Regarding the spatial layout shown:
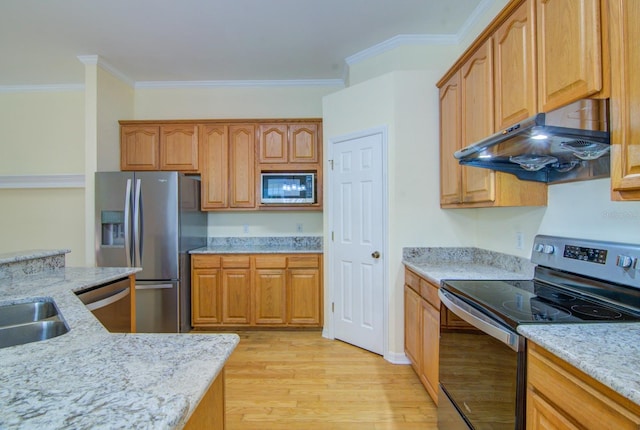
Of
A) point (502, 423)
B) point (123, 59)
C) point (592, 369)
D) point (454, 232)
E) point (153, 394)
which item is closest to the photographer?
point (153, 394)

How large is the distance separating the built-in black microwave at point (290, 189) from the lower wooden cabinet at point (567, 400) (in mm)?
2659

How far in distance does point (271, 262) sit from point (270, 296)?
38 centimetres

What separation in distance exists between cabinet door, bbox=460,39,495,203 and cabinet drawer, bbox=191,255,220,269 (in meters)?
2.56

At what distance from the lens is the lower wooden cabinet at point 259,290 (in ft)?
10.8

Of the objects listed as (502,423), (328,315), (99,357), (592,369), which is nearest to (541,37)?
(592,369)

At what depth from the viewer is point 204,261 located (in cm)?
329

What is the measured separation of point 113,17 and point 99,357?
121 inches

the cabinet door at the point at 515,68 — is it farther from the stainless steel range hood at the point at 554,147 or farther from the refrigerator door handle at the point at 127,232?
the refrigerator door handle at the point at 127,232

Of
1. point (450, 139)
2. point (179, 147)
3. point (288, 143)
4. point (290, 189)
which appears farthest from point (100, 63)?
point (450, 139)

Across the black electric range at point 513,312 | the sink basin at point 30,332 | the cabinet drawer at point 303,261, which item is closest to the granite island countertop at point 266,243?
the cabinet drawer at point 303,261

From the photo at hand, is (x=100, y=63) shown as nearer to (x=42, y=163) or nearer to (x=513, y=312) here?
(x=42, y=163)

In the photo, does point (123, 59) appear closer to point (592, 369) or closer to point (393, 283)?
point (393, 283)

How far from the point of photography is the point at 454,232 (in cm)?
262

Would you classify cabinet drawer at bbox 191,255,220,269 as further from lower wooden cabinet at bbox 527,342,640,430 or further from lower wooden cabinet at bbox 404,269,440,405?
lower wooden cabinet at bbox 527,342,640,430
